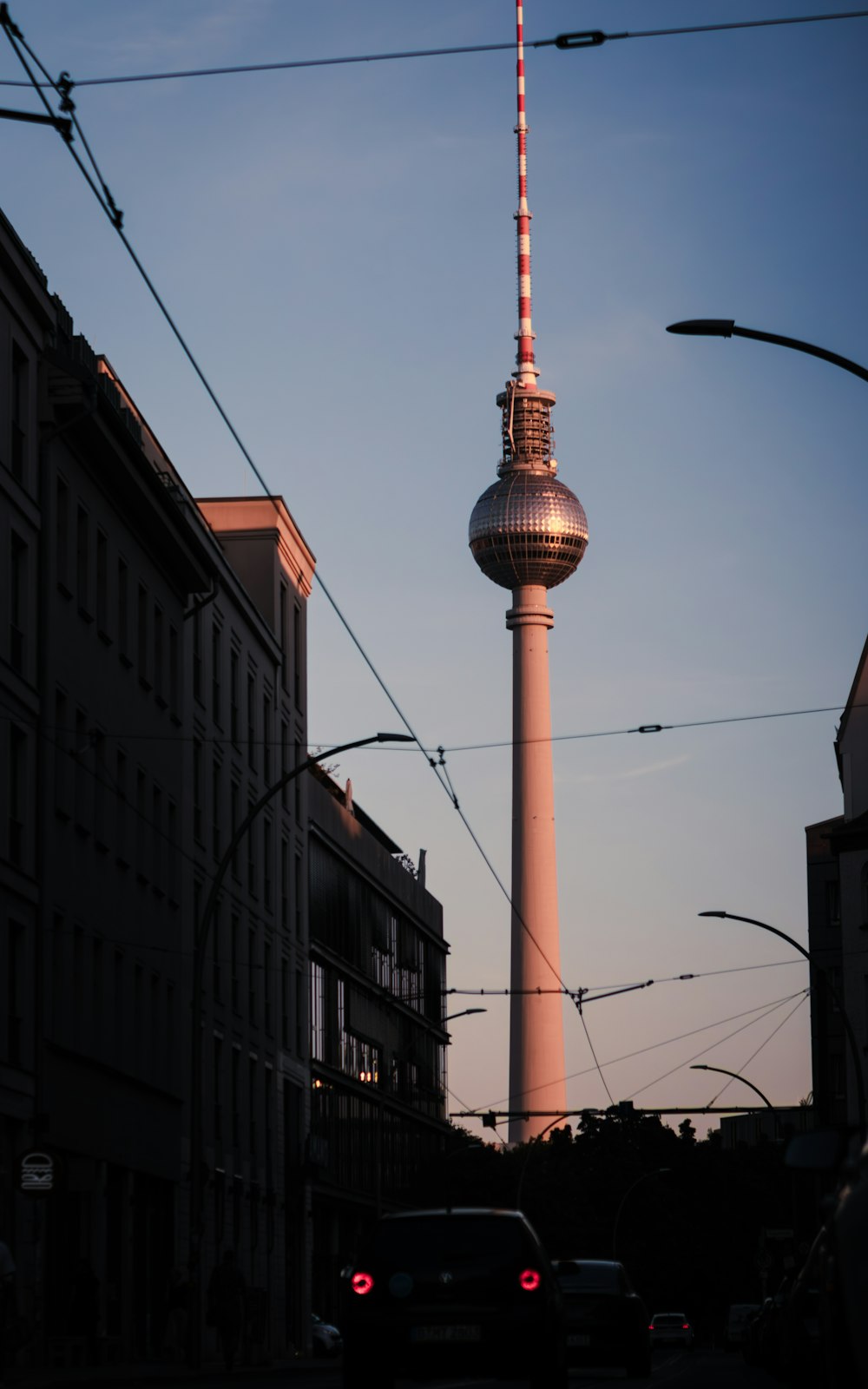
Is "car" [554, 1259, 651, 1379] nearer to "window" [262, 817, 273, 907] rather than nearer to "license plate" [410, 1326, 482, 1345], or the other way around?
"license plate" [410, 1326, 482, 1345]

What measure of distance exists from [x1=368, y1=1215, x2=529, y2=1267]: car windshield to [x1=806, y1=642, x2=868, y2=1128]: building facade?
27091 mm

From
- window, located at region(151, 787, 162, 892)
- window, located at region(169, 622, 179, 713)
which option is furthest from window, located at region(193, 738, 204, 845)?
window, located at region(151, 787, 162, 892)

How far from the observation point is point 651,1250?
4235 inches

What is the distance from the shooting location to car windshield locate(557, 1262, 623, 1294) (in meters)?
25.4


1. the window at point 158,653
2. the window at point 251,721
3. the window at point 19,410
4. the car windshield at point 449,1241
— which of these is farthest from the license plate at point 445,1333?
the window at point 251,721

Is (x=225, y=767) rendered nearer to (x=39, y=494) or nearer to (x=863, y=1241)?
(x=39, y=494)

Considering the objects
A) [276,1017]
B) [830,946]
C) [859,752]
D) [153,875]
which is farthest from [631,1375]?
[830,946]

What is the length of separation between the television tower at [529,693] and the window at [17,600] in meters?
89.4

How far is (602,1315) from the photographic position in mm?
25625

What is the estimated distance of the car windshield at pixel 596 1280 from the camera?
83.5 ft

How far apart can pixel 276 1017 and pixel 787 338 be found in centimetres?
4084

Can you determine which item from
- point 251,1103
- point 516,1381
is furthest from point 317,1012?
point 516,1381

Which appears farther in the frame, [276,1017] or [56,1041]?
[276,1017]

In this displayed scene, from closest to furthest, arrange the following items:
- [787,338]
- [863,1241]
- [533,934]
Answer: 1. [863,1241]
2. [787,338]
3. [533,934]
